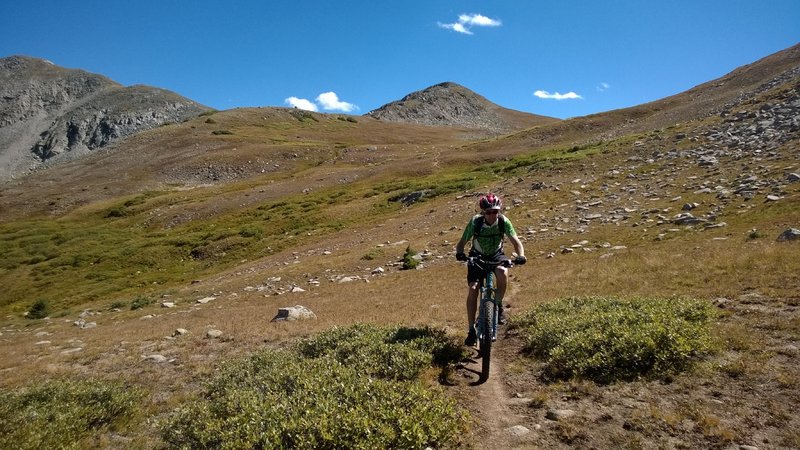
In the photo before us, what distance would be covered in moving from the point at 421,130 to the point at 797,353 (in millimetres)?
135498

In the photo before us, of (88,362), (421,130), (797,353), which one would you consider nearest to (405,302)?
(88,362)

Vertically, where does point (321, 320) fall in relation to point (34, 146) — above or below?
below

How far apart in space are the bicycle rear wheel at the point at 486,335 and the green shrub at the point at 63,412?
6.43m

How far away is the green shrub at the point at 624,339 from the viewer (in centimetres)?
760

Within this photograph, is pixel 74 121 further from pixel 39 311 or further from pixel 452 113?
pixel 39 311

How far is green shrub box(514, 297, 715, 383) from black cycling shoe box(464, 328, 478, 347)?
1177 millimetres

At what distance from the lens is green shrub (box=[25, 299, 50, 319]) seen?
2733 cm

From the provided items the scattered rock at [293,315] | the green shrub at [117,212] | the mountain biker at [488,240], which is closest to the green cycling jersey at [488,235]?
the mountain biker at [488,240]

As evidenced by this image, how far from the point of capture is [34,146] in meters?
173

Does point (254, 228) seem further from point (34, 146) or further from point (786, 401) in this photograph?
point (34, 146)

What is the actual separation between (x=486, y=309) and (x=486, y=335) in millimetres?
533

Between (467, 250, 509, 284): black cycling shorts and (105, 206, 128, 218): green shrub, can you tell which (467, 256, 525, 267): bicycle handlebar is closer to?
(467, 250, 509, 284): black cycling shorts

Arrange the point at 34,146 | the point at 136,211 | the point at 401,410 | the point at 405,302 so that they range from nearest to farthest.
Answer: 1. the point at 401,410
2. the point at 405,302
3. the point at 136,211
4. the point at 34,146

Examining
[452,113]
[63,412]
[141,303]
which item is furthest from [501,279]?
[452,113]
